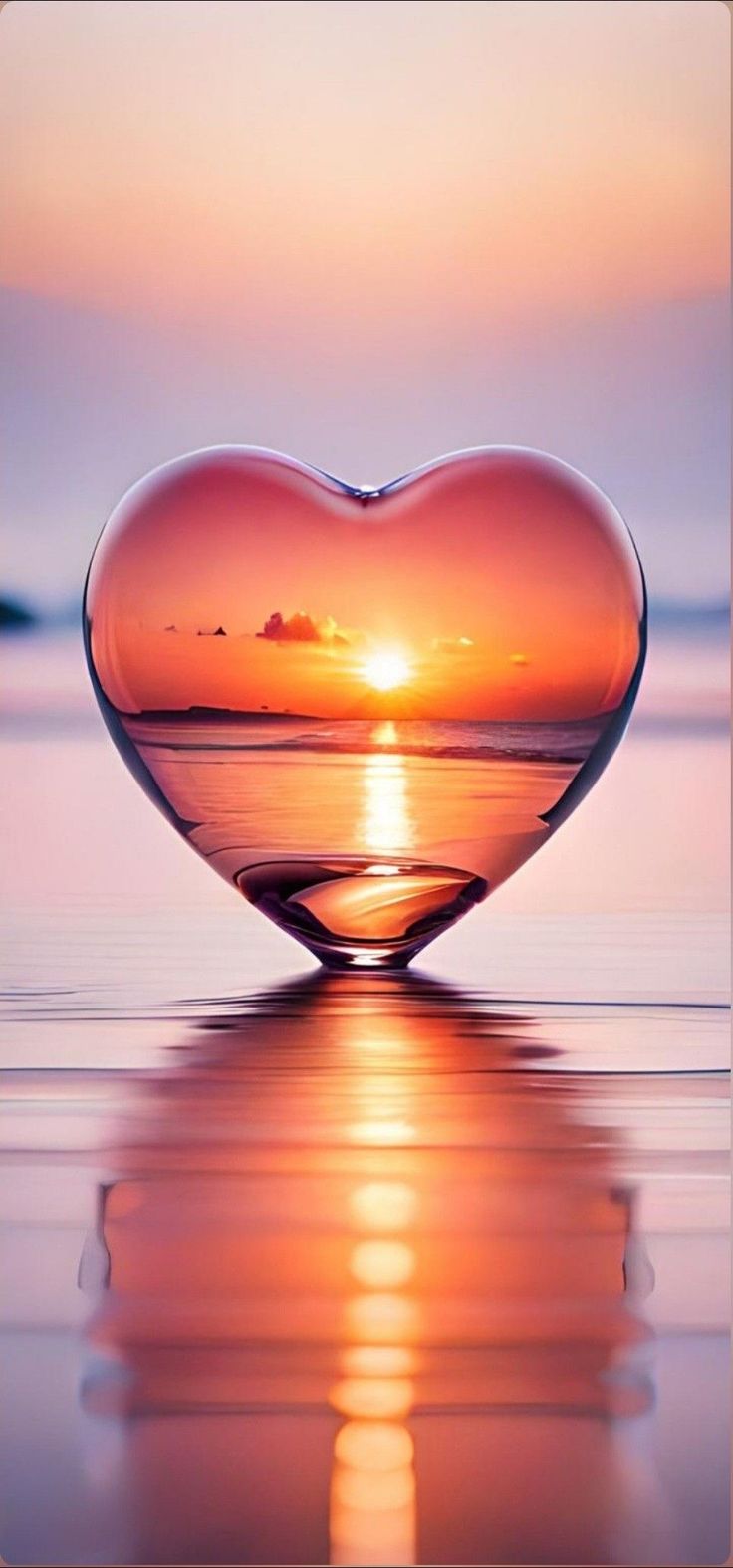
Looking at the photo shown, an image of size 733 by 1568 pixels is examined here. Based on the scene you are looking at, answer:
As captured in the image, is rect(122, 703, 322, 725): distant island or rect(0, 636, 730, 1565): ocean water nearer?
rect(0, 636, 730, 1565): ocean water

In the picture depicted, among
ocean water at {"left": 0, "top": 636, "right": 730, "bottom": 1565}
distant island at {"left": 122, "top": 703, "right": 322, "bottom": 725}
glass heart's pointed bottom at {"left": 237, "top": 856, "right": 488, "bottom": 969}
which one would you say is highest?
distant island at {"left": 122, "top": 703, "right": 322, "bottom": 725}

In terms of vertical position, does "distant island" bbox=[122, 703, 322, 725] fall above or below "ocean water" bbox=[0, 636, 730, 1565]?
above

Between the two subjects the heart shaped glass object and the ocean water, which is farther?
the heart shaped glass object

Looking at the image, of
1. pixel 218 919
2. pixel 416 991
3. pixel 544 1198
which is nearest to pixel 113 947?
pixel 218 919

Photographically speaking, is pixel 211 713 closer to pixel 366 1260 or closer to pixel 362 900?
pixel 362 900

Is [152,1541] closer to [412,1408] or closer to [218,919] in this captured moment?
[412,1408]

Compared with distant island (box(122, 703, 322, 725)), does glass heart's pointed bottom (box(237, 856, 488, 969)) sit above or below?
below

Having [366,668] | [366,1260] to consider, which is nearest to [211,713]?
[366,668]
